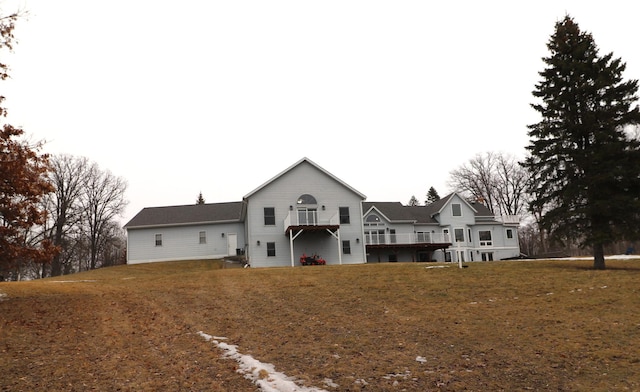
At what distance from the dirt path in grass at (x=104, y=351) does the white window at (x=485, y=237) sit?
36.6m

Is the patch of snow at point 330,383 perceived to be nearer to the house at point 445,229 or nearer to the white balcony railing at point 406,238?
the white balcony railing at point 406,238

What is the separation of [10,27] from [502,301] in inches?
623

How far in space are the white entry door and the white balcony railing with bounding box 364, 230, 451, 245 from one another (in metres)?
10.9

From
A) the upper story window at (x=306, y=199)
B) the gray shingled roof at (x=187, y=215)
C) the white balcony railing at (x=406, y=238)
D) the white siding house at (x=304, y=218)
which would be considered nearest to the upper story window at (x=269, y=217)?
the white siding house at (x=304, y=218)

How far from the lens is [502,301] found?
13703 mm

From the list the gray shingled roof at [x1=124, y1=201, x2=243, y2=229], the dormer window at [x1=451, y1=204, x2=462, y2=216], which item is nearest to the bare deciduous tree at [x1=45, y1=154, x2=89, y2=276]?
the gray shingled roof at [x1=124, y1=201, x2=243, y2=229]

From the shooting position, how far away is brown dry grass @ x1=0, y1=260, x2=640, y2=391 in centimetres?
703

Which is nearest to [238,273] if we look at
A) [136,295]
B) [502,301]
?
[136,295]

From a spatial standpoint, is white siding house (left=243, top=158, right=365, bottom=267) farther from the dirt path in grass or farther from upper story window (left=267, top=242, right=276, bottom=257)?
the dirt path in grass

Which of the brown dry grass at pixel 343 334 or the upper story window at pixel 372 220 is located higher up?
the upper story window at pixel 372 220

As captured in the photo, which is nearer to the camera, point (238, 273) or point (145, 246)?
point (238, 273)

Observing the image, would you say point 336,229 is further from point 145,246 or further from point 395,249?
point 145,246

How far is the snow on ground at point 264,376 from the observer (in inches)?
247

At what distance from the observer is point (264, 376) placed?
22.3ft
